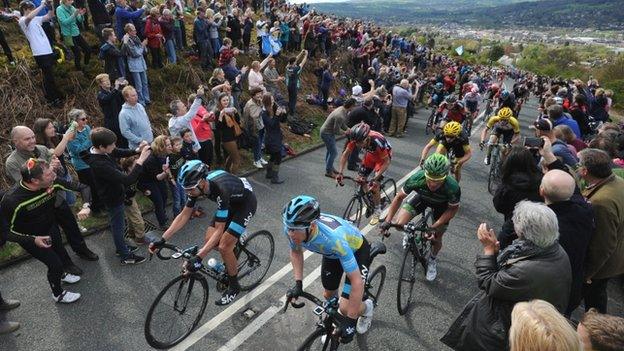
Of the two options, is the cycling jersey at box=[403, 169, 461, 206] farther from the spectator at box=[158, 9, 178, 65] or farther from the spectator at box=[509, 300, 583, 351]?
the spectator at box=[158, 9, 178, 65]

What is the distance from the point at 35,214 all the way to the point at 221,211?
8.01 feet

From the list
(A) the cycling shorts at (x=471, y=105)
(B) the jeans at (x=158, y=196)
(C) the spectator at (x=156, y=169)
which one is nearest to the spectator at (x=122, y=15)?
(C) the spectator at (x=156, y=169)

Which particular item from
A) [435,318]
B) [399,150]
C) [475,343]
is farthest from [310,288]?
[399,150]

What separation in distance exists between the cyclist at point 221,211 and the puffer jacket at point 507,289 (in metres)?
2.95

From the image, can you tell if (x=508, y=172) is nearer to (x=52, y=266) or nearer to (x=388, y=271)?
(x=388, y=271)

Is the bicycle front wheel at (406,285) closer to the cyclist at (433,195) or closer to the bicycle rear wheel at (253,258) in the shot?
the cyclist at (433,195)

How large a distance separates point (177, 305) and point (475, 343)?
3525 millimetres

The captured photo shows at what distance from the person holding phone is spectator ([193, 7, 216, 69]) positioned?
956 centimetres

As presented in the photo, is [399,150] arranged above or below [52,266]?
below

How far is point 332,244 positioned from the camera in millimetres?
3877

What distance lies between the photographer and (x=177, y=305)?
484 centimetres

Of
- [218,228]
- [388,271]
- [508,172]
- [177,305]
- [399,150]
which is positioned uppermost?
[508,172]

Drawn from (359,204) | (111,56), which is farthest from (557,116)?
(111,56)

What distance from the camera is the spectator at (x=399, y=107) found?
47.0 ft
